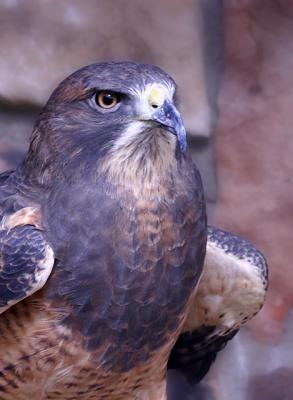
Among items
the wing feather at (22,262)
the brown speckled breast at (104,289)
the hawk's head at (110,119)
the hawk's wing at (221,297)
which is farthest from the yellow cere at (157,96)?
the hawk's wing at (221,297)

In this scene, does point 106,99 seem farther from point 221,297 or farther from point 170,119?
point 221,297

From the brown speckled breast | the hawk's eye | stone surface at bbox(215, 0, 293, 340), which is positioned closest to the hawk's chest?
the brown speckled breast

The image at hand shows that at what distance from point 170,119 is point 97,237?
29 cm

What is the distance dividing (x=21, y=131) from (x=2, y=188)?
2.01 ft

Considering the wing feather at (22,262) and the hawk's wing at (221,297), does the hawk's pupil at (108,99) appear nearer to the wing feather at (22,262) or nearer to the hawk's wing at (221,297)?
the wing feather at (22,262)

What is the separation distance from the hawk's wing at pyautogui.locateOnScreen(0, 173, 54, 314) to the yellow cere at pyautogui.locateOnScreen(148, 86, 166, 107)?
33 centimetres

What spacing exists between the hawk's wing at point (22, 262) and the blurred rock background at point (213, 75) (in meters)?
0.74

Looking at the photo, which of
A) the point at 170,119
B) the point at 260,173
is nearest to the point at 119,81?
the point at 170,119

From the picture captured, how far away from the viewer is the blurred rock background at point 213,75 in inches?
95.7

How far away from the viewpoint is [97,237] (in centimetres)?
189

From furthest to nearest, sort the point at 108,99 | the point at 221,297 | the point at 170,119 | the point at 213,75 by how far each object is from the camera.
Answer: the point at 213,75
the point at 221,297
the point at 108,99
the point at 170,119

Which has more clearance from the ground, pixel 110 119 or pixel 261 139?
pixel 110 119

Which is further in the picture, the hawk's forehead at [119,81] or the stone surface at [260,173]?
the stone surface at [260,173]

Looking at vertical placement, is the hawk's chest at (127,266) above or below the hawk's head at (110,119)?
below
